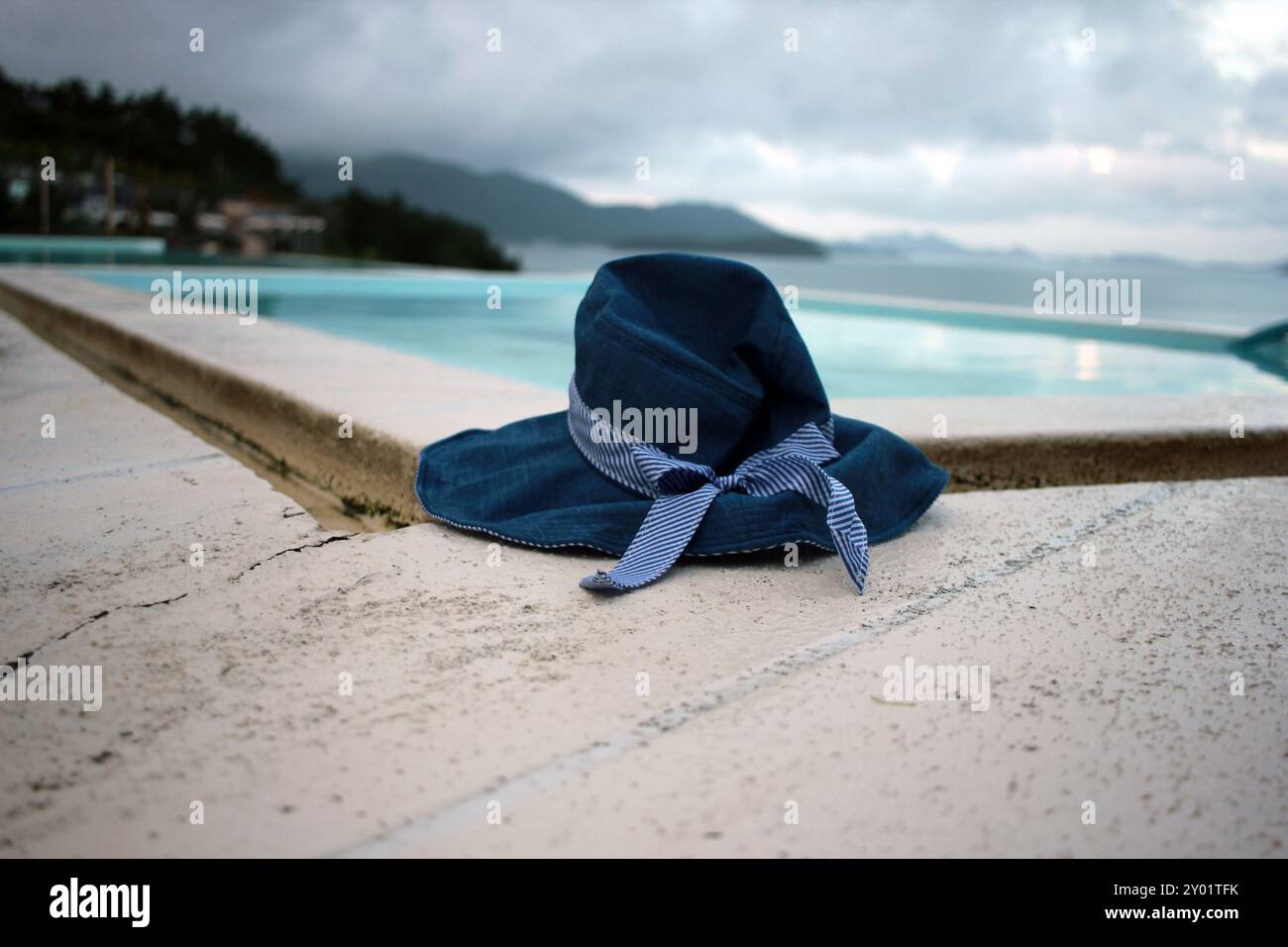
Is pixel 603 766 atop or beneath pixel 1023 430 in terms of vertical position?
beneath

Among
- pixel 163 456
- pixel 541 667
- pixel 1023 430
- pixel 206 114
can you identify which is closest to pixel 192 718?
pixel 541 667

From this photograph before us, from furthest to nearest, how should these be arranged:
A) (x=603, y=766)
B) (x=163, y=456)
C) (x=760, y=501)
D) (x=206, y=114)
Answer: (x=206, y=114)
(x=163, y=456)
(x=760, y=501)
(x=603, y=766)

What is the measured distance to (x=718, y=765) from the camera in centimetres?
89

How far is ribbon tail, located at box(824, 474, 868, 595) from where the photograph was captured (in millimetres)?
1337

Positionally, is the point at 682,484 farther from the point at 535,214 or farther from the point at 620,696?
the point at 535,214

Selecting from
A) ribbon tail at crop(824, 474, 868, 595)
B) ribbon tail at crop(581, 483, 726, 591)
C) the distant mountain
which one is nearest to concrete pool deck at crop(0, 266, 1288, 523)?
ribbon tail at crop(581, 483, 726, 591)

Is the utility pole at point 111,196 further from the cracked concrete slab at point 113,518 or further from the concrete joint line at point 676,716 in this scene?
the concrete joint line at point 676,716

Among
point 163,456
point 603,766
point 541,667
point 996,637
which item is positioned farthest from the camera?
point 163,456

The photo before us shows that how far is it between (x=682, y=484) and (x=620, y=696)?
0.58 m

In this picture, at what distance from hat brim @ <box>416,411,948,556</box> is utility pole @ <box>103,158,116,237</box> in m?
20.6

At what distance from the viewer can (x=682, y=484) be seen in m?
1.54

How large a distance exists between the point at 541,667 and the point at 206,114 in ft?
109
